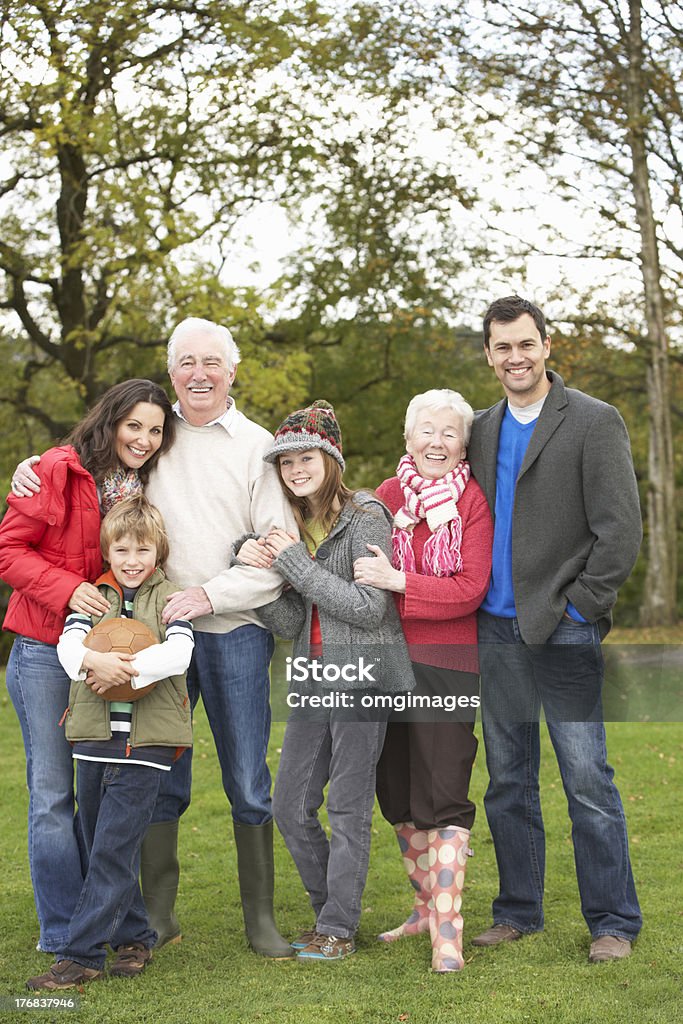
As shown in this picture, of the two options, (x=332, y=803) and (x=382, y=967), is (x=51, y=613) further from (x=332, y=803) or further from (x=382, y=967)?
(x=382, y=967)

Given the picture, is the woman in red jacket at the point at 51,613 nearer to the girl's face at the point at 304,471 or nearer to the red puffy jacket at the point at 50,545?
the red puffy jacket at the point at 50,545

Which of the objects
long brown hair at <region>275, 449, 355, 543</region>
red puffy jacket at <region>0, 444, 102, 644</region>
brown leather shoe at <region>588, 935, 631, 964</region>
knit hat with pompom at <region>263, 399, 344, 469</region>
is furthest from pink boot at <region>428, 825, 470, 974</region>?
red puffy jacket at <region>0, 444, 102, 644</region>

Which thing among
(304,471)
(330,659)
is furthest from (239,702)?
(304,471)

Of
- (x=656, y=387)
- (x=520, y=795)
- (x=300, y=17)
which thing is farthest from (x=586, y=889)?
(x=656, y=387)

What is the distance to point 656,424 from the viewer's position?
1591cm

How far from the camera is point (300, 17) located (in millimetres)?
12398

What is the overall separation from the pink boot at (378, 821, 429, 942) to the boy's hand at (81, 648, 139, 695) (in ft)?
3.99

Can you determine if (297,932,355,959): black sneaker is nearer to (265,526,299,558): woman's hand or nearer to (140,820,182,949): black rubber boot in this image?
(140,820,182,949): black rubber boot

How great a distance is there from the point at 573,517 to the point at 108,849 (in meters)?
1.84

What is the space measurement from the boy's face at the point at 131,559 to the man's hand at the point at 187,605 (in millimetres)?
121

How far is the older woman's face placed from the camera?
384 centimetres

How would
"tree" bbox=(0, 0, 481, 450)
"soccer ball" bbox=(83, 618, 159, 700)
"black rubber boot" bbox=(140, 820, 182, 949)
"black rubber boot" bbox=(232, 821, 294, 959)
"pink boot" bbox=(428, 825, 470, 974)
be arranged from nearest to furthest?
"soccer ball" bbox=(83, 618, 159, 700)
"pink boot" bbox=(428, 825, 470, 974)
"black rubber boot" bbox=(232, 821, 294, 959)
"black rubber boot" bbox=(140, 820, 182, 949)
"tree" bbox=(0, 0, 481, 450)

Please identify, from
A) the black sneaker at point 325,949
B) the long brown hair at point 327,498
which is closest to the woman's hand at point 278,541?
the long brown hair at point 327,498

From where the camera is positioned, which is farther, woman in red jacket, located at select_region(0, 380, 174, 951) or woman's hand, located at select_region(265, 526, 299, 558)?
woman's hand, located at select_region(265, 526, 299, 558)
